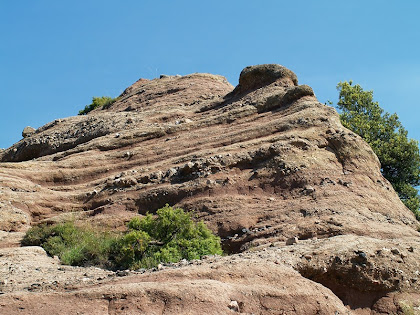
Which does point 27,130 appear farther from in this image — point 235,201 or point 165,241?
point 165,241

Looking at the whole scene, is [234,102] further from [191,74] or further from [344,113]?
[344,113]

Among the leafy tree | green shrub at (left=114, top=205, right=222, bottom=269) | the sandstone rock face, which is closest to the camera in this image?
the sandstone rock face

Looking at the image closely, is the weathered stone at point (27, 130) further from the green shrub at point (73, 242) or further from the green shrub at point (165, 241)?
the green shrub at point (165, 241)

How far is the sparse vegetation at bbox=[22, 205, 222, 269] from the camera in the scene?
12484mm

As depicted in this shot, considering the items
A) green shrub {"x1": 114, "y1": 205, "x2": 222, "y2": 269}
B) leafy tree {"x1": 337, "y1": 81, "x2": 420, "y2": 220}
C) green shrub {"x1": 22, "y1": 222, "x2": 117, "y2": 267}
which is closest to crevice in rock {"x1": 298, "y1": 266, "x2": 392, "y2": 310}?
green shrub {"x1": 114, "y1": 205, "x2": 222, "y2": 269}

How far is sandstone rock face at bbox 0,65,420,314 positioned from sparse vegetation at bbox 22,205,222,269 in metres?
0.77

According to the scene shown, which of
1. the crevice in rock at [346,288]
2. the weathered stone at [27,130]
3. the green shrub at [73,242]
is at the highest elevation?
the weathered stone at [27,130]

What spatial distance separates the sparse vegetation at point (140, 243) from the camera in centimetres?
1248

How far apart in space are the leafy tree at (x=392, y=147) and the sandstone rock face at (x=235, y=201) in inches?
352


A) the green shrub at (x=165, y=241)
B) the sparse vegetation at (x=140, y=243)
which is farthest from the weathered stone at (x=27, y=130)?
the green shrub at (x=165, y=241)

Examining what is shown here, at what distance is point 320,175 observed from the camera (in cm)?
1494

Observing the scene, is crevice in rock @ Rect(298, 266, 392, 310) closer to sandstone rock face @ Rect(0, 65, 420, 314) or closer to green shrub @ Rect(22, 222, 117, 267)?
sandstone rock face @ Rect(0, 65, 420, 314)

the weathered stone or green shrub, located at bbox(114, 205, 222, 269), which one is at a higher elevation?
the weathered stone

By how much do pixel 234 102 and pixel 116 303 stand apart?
13.5 metres
